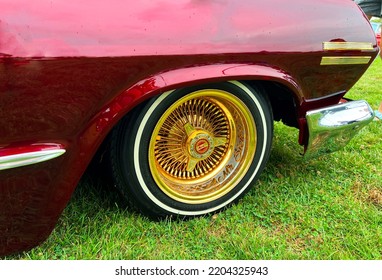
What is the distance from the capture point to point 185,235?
74.9 inches

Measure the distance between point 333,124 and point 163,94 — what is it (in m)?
1.01

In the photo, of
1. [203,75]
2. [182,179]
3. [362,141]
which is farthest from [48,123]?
[362,141]

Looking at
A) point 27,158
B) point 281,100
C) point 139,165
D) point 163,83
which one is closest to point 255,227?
point 139,165

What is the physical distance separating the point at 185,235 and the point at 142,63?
85 centimetres

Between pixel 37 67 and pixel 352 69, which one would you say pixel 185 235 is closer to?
pixel 37 67

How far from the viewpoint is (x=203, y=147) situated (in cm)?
202

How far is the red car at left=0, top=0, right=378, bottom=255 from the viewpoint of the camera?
1.39 metres

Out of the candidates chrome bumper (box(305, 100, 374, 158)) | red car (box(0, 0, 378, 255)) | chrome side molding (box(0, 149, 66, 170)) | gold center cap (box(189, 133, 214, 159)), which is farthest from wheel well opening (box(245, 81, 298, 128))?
chrome side molding (box(0, 149, 66, 170))

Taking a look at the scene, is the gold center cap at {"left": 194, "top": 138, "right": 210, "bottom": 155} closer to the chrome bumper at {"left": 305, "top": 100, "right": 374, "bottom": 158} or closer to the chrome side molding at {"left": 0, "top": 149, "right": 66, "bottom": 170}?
the chrome bumper at {"left": 305, "top": 100, "right": 374, "bottom": 158}

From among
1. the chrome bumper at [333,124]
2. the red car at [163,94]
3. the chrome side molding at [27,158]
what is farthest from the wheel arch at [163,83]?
the chrome bumper at [333,124]

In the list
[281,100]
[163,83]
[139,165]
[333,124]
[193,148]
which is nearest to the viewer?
[163,83]

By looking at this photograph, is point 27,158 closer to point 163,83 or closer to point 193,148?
point 163,83

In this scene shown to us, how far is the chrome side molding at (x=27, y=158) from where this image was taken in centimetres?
140

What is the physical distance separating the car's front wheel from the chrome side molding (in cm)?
32
